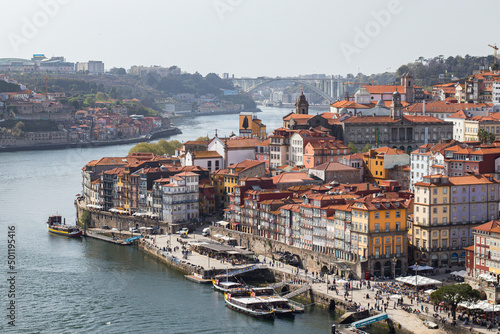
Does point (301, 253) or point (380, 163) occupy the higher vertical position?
point (380, 163)

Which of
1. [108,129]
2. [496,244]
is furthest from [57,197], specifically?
[108,129]

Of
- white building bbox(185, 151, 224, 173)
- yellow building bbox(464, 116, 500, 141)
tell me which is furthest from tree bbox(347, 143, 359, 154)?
white building bbox(185, 151, 224, 173)

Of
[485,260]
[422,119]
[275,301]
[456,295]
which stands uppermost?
[422,119]

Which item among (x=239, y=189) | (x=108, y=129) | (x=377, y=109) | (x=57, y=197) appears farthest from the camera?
(x=108, y=129)

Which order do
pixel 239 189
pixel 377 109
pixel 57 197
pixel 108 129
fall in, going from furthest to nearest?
pixel 108 129 → pixel 377 109 → pixel 57 197 → pixel 239 189

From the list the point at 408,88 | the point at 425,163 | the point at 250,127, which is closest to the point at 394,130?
the point at 250,127

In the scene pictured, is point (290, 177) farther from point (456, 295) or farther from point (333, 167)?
point (456, 295)

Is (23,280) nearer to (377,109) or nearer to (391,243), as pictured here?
(391,243)
